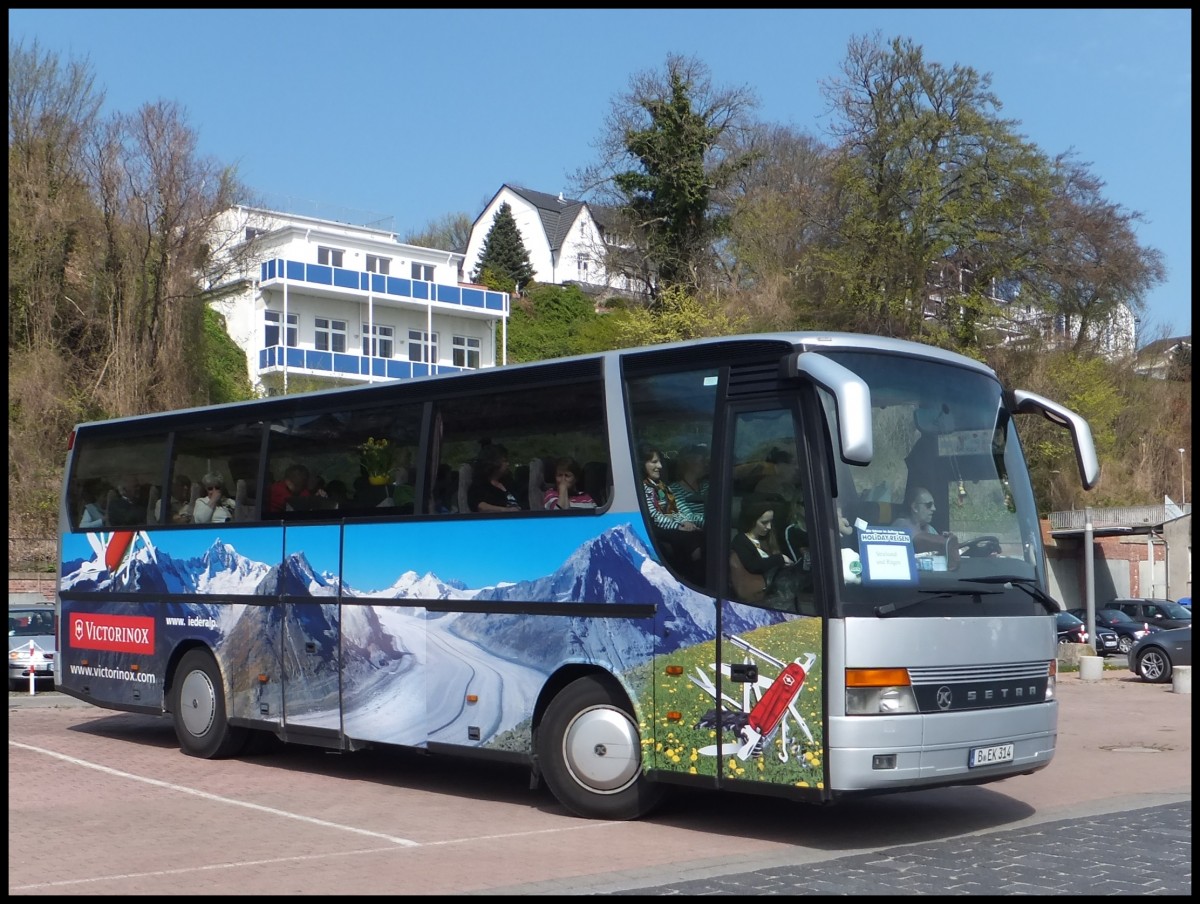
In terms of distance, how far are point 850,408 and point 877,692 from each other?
1908mm

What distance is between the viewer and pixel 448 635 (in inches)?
453

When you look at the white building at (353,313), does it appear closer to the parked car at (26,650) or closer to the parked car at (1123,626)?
the parked car at (1123,626)

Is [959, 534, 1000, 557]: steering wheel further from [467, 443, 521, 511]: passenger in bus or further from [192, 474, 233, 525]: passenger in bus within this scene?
[192, 474, 233, 525]: passenger in bus

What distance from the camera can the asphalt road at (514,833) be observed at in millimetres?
7957

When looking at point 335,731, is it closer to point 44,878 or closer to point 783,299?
point 44,878

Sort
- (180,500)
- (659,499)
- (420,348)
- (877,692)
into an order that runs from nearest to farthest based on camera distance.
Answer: (877,692) → (659,499) → (180,500) → (420,348)

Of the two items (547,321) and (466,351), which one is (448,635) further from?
(547,321)

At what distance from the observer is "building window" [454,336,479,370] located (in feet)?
233

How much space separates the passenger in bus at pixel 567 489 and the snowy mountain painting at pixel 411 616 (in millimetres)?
150

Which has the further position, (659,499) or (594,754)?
(594,754)

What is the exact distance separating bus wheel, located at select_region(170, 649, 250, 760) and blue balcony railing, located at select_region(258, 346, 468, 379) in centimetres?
4430

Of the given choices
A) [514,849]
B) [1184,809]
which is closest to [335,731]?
[514,849]

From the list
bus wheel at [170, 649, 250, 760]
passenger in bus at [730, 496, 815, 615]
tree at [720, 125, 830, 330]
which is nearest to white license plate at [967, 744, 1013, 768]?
passenger in bus at [730, 496, 815, 615]

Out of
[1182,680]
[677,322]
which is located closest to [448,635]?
[1182,680]
